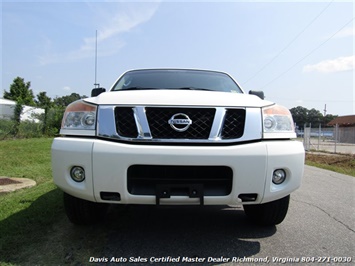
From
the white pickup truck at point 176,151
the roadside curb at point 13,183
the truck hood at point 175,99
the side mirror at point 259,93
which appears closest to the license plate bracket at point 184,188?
the white pickup truck at point 176,151

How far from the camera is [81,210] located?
2.77 m

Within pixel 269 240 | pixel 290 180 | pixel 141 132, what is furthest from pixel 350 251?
pixel 141 132

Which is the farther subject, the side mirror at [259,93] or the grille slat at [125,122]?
the side mirror at [259,93]

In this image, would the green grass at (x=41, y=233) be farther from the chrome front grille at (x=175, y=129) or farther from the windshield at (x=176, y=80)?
the windshield at (x=176, y=80)

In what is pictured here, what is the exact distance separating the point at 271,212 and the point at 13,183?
4.15 m

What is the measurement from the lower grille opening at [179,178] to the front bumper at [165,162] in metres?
0.05

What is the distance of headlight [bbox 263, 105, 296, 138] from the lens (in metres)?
2.45

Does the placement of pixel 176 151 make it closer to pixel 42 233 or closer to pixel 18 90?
pixel 42 233

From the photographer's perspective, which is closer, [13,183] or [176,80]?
[176,80]

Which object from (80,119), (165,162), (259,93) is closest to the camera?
(165,162)

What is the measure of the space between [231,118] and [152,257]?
1246 mm

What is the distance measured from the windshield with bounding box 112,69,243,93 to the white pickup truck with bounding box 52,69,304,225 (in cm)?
96

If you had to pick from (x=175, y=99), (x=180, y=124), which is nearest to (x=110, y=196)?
(x=180, y=124)

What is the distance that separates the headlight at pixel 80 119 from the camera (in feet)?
7.93
